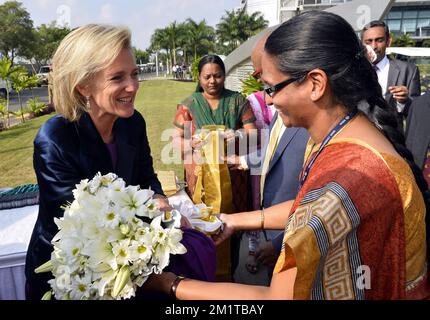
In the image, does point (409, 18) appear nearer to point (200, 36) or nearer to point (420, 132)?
point (200, 36)

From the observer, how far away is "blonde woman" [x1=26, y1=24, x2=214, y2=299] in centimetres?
171

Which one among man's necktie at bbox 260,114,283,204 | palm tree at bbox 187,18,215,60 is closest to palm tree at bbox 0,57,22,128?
man's necktie at bbox 260,114,283,204

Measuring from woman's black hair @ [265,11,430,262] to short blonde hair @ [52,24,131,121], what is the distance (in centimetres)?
89

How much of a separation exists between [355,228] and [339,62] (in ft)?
1.86

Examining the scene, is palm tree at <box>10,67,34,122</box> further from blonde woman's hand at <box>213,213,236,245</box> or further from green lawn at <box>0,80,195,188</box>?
blonde woman's hand at <box>213,213,236,245</box>

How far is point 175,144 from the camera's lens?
3.99 meters

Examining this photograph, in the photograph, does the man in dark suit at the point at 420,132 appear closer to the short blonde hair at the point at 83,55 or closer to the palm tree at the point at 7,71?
the short blonde hair at the point at 83,55

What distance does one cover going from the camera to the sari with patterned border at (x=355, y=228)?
1.05 meters

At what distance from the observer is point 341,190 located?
1056mm

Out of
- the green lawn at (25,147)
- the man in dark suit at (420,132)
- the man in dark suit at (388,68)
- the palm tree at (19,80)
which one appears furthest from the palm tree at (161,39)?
the man in dark suit at (420,132)

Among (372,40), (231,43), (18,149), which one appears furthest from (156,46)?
(372,40)

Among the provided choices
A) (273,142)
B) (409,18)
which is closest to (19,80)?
(273,142)

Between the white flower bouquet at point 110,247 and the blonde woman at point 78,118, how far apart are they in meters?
0.38

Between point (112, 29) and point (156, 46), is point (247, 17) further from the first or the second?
point (112, 29)
